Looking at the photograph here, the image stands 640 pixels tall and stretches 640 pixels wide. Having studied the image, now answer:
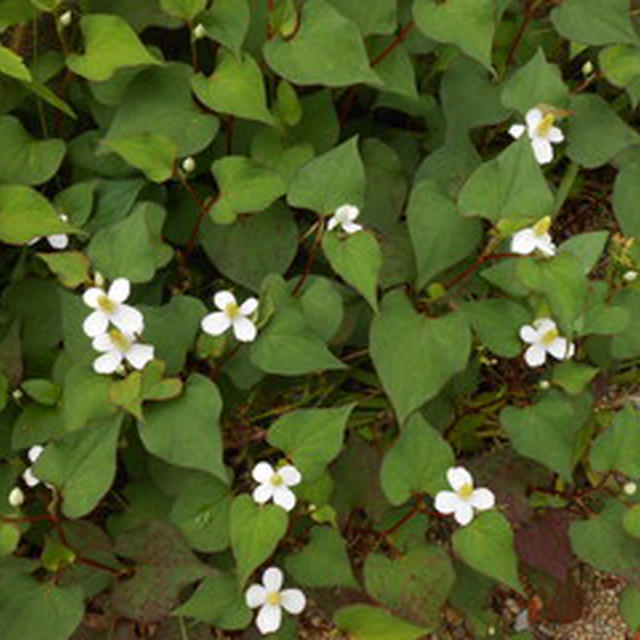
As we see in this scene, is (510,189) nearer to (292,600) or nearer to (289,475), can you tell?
(289,475)

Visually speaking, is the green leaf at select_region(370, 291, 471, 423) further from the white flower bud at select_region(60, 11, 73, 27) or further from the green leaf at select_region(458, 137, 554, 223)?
the white flower bud at select_region(60, 11, 73, 27)

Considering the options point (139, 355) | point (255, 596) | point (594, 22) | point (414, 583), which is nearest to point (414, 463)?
point (414, 583)

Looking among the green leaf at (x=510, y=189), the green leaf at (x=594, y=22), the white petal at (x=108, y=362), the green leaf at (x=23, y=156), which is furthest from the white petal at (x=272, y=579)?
the green leaf at (x=594, y=22)

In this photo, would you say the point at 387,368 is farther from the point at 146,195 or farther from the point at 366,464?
the point at 146,195

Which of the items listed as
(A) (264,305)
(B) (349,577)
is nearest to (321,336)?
(A) (264,305)

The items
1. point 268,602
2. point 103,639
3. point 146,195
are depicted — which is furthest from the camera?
point 146,195
